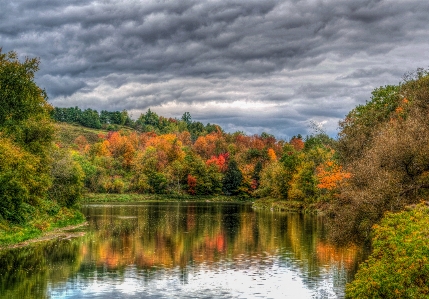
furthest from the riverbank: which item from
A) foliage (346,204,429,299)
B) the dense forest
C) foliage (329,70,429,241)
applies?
foliage (346,204,429,299)

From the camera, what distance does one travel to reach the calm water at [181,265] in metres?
30.2

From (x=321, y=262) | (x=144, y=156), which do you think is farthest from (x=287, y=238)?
(x=144, y=156)

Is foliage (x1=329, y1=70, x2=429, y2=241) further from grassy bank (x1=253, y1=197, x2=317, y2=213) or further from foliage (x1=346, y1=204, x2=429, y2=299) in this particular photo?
→ grassy bank (x1=253, y1=197, x2=317, y2=213)

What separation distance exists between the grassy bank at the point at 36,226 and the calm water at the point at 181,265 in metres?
1.97

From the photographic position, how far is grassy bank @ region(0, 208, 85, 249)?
4521cm

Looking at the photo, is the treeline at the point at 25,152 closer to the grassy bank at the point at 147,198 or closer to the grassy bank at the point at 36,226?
the grassy bank at the point at 36,226

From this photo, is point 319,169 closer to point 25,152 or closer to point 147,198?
point 25,152

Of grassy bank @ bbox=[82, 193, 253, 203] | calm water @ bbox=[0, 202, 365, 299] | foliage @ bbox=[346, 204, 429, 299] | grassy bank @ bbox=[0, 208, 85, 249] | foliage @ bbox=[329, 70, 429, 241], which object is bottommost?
grassy bank @ bbox=[82, 193, 253, 203]

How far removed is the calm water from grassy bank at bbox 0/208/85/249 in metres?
1.97

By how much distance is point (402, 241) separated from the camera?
22.9 m

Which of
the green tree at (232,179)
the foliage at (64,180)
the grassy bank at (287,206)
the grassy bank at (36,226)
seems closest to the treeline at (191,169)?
the green tree at (232,179)

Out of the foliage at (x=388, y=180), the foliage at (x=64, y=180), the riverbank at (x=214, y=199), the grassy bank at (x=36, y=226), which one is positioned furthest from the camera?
the riverbank at (x=214, y=199)

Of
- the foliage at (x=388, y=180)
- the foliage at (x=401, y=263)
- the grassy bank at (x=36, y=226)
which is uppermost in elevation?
the foliage at (x=388, y=180)

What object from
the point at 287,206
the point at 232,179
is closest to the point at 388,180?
the point at 287,206
